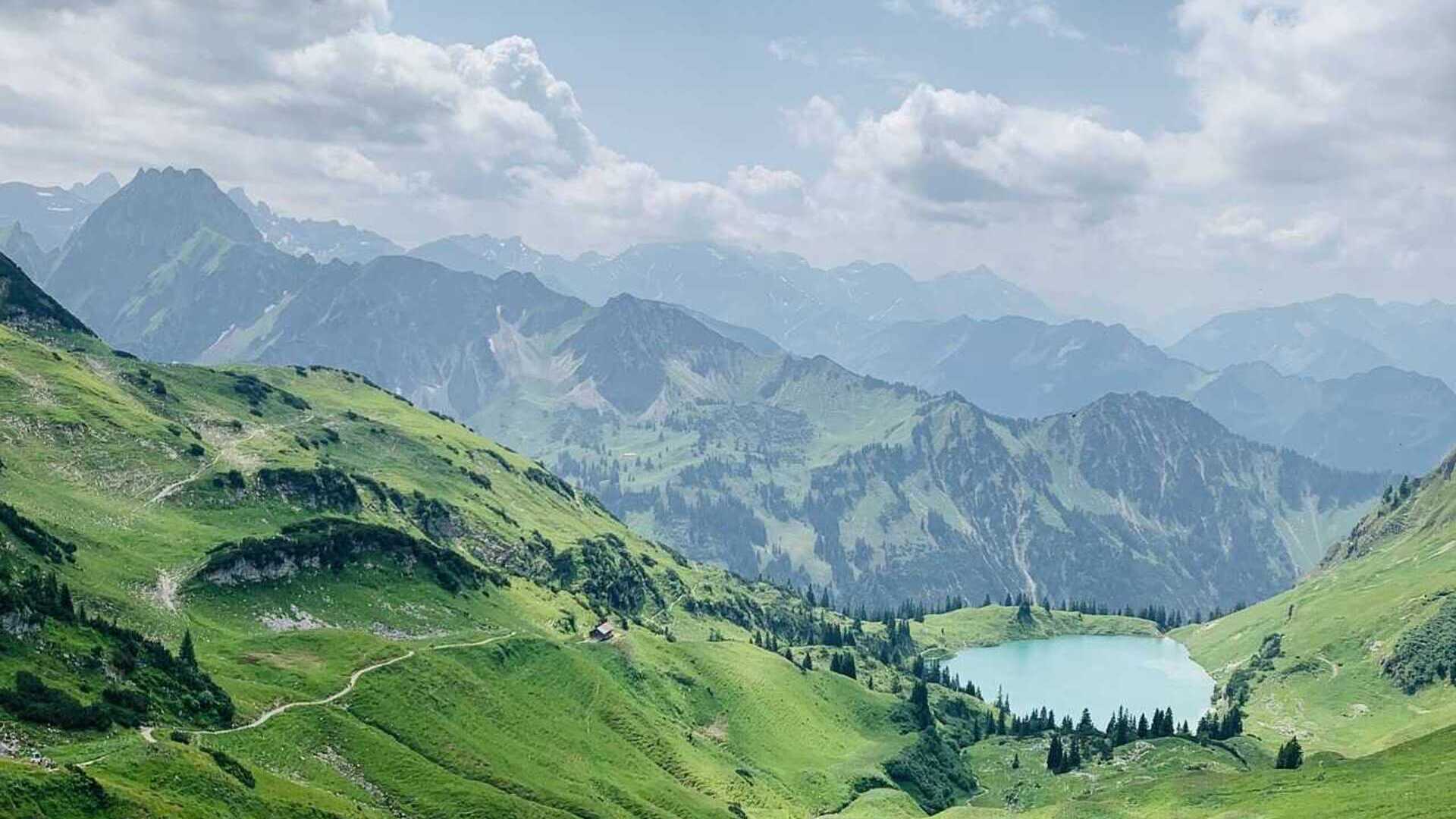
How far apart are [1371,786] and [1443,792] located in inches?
717

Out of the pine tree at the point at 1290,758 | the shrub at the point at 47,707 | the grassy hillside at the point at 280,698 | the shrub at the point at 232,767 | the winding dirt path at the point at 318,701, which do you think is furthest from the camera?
the pine tree at the point at 1290,758

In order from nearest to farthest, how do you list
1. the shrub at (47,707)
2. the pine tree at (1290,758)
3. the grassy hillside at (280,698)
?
the grassy hillside at (280,698)
the shrub at (47,707)
the pine tree at (1290,758)

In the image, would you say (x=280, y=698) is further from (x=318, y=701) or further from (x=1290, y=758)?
(x=1290, y=758)

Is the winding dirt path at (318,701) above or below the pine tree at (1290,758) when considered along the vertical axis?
below

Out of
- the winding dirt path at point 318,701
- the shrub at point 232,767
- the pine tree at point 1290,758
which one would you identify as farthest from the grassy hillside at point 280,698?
the pine tree at point 1290,758

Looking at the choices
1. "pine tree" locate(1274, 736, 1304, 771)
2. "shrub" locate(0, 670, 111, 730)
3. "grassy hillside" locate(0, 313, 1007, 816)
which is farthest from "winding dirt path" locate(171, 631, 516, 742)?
"pine tree" locate(1274, 736, 1304, 771)

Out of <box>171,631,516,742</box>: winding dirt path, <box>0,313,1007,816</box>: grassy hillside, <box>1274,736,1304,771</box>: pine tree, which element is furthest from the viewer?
<box>1274,736,1304,771</box>: pine tree

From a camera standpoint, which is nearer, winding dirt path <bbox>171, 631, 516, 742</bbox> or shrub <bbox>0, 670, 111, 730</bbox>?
shrub <bbox>0, 670, 111, 730</bbox>

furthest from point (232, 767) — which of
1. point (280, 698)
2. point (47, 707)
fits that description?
point (280, 698)

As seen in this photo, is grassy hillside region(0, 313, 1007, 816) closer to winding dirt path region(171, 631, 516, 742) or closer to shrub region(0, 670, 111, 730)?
winding dirt path region(171, 631, 516, 742)

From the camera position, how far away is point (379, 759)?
409ft

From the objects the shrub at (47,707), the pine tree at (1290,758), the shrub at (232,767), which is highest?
the pine tree at (1290,758)

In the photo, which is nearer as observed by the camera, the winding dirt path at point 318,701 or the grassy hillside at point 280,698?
the grassy hillside at point 280,698

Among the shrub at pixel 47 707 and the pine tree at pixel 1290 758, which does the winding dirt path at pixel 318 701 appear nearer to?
the shrub at pixel 47 707
